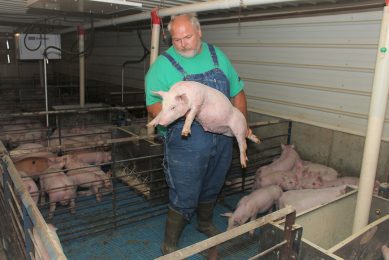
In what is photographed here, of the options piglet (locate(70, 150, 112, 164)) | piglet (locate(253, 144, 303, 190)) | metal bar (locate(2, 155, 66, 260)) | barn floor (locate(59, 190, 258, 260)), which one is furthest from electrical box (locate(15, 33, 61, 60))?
metal bar (locate(2, 155, 66, 260))

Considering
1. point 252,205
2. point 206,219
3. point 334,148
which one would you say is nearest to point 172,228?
point 206,219

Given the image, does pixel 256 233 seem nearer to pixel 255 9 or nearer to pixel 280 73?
pixel 280 73

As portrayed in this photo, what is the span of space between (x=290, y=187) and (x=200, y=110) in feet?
8.43

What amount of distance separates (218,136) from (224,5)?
138 cm

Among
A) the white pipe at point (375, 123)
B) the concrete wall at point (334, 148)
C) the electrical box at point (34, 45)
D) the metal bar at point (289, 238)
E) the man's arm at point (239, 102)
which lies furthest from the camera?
the electrical box at point (34, 45)

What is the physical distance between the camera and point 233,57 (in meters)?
5.96

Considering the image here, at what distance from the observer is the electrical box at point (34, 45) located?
619 centimetres

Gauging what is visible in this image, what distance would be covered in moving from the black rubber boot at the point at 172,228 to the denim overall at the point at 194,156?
0.06 meters

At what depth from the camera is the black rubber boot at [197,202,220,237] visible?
3.36 meters

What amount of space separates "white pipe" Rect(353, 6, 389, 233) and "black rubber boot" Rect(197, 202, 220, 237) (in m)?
1.35

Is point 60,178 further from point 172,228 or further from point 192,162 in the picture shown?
point 192,162

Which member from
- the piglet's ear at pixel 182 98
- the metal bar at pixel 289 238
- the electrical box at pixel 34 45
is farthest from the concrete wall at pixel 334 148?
the electrical box at pixel 34 45

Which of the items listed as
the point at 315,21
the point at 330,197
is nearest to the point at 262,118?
the point at 315,21

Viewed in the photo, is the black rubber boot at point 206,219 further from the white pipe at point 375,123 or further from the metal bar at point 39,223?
the metal bar at point 39,223
